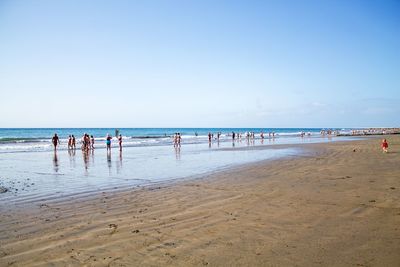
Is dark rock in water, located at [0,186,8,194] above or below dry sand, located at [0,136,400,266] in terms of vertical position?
above

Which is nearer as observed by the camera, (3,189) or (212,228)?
(212,228)

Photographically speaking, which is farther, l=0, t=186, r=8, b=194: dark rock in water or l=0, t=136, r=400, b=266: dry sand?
l=0, t=186, r=8, b=194: dark rock in water

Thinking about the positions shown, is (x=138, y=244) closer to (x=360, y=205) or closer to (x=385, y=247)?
(x=385, y=247)

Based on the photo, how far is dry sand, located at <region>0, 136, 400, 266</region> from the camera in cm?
499

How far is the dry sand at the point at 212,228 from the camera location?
4988mm

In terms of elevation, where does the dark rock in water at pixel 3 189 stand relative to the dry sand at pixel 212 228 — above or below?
above

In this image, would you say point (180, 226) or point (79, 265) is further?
point (180, 226)

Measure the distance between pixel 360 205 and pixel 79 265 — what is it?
7.04 meters

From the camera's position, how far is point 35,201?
30.7ft

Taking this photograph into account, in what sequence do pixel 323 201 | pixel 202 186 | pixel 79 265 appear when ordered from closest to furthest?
1. pixel 79 265
2. pixel 323 201
3. pixel 202 186

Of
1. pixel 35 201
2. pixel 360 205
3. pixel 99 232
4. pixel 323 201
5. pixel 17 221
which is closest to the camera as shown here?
pixel 99 232

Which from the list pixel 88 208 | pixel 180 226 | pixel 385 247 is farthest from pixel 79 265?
pixel 385 247

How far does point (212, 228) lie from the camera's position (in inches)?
254

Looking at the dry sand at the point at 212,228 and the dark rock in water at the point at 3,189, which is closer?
the dry sand at the point at 212,228
